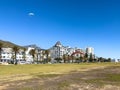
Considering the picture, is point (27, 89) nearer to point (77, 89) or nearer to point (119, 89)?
point (77, 89)

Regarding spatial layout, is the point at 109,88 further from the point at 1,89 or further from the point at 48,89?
the point at 1,89

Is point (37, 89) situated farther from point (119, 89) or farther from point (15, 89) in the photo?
point (119, 89)

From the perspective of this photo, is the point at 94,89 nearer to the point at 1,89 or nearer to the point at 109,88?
the point at 109,88

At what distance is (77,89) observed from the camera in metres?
27.2

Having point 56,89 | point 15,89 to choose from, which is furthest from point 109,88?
point 15,89

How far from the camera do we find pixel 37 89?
26750mm

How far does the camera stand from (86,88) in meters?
27.8

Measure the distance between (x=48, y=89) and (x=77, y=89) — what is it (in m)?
3.22

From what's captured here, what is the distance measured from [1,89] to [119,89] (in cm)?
1311

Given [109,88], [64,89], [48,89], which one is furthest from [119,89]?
[48,89]

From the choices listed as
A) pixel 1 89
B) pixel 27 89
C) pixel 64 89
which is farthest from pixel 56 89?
pixel 1 89

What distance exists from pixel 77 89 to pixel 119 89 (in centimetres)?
461

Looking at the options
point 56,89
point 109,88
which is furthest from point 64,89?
point 109,88

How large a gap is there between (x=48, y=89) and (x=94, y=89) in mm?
5017
